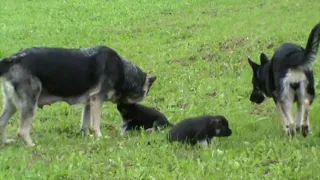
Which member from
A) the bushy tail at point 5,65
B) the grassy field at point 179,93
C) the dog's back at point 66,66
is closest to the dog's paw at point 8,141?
the grassy field at point 179,93

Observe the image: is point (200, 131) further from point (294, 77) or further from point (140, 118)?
point (140, 118)

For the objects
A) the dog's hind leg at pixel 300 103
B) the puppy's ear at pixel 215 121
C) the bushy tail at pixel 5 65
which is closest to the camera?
the dog's hind leg at pixel 300 103

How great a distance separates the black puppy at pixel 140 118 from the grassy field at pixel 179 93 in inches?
11.2

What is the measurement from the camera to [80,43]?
20203 mm

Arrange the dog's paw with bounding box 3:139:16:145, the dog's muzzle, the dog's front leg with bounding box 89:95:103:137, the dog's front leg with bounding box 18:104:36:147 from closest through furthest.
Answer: the dog's front leg with bounding box 18:104:36:147 < the dog's paw with bounding box 3:139:16:145 < the dog's front leg with bounding box 89:95:103:137 < the dog's muzzle

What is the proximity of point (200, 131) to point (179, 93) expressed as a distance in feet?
13.8

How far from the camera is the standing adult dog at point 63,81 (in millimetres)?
8734

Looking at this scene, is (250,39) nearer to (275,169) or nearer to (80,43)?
(80,43)

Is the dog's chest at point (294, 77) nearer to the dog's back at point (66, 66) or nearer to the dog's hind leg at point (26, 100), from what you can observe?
the dog's back at point (66, 66)

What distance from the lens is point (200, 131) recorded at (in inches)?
319

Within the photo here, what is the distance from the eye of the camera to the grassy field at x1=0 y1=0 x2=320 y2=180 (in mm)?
6758

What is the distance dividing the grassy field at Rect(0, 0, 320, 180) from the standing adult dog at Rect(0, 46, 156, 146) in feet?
1.77

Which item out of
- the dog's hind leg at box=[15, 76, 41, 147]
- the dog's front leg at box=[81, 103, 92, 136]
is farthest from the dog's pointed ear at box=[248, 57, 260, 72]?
the dog's hind leg at box=[15, 76, 41, 147]

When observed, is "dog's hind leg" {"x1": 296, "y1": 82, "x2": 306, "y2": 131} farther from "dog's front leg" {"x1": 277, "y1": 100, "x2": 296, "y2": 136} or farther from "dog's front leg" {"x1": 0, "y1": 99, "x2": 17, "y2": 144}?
"dog's front leg" {"x1": 0, "y1": 99, "x2": 17, "y2": 144}
